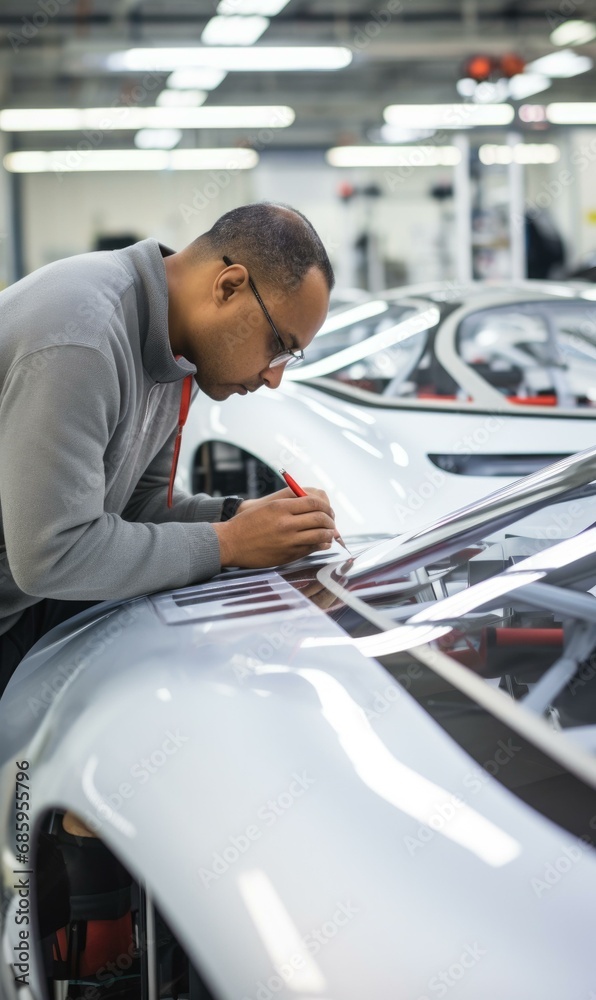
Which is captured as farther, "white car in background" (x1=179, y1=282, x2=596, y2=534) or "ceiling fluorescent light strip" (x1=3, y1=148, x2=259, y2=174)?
"ceiling fluorescent light strip" (x1=3, y1=148, x2=259, y2=174)

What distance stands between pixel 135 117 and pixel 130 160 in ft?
7.96

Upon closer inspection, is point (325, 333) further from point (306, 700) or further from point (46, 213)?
point (46, 213)

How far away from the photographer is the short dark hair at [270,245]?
1524 millimetres

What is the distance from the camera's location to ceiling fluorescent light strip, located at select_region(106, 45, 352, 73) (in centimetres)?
943

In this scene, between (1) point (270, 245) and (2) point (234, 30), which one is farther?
(2) point (234, 30)

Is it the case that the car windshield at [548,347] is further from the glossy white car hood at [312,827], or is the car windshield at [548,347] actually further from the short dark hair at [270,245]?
the glossy white car hood at [312,827]

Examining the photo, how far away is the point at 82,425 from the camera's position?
1384mm

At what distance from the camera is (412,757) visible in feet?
3.11

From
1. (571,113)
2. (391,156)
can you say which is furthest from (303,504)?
(391,156)

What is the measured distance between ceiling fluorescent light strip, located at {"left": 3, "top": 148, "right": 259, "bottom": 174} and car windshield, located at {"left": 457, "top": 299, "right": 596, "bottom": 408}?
1163 centimetres

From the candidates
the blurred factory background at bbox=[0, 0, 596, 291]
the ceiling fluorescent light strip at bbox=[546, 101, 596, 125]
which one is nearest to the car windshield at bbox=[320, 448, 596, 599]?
the blurred factory background at bbox=[0, 0, 596, 291]

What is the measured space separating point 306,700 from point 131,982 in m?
0.55

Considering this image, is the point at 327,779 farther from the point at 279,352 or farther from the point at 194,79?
the point at 194,79

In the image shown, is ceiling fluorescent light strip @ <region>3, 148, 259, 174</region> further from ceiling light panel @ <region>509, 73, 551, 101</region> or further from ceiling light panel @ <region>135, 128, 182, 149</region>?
ceiling light panel @ <region>509, 73, 551, 101</region>
